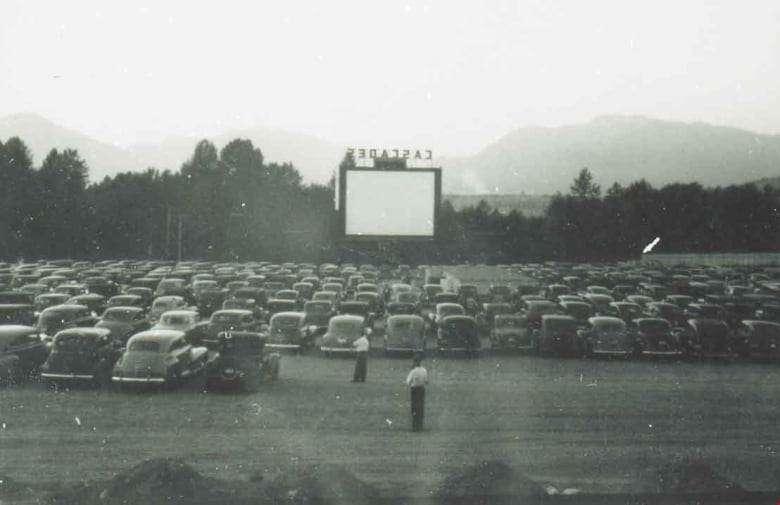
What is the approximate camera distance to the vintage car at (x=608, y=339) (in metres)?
24.6

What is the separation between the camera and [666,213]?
62.4 feet

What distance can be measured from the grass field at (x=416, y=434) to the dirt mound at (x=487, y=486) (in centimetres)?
63

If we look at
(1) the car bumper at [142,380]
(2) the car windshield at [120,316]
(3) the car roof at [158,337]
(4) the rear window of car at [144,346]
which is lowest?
(1) the car bumper at [142,380]

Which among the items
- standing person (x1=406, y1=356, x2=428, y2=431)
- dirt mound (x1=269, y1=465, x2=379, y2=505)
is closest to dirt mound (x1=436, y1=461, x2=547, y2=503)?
dirt mound (x1=269, y1=465, x2=379, y2=505)

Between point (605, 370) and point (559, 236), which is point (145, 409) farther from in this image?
point (605, 370)

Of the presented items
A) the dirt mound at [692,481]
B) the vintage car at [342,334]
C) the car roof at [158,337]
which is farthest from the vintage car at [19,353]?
the dirt mound at [692,481]

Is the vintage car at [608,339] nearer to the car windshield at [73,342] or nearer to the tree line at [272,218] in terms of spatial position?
the tree line at [272,218]

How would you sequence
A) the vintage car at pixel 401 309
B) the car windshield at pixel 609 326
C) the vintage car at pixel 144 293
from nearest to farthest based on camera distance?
the car windshield at pixel 609 326
the vintage car at pixel 144 293
the vintage car at pixel 401 309

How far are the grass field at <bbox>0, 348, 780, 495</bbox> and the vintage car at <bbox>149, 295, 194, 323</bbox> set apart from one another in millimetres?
9093

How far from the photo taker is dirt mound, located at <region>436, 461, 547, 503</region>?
10078 mm

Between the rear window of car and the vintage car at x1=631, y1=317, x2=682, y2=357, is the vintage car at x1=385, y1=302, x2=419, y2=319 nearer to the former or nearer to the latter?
the vintage car at x1=631, y1=317, x2=682, y2=357

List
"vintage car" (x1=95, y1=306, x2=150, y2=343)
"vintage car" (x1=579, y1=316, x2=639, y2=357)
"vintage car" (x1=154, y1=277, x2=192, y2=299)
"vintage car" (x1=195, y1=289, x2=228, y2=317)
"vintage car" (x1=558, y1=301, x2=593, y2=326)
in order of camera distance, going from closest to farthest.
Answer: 1. "vintage car" (x1=95, y1=306, x2=150, y2=343)
2. "vintage car" (x1=579, y1=316, x2=639, y2=357)
3. "vintage car" (x1=558, y1=301, x2=593, y2=326)
4. "vintage car" (x1=195, y1=289, x2=228, y2=317)
5. "vintage car" (x1=154, y1=277, x2=192, y2=299)

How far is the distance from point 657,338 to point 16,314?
62.8 ft

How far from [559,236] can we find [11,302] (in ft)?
59.4
